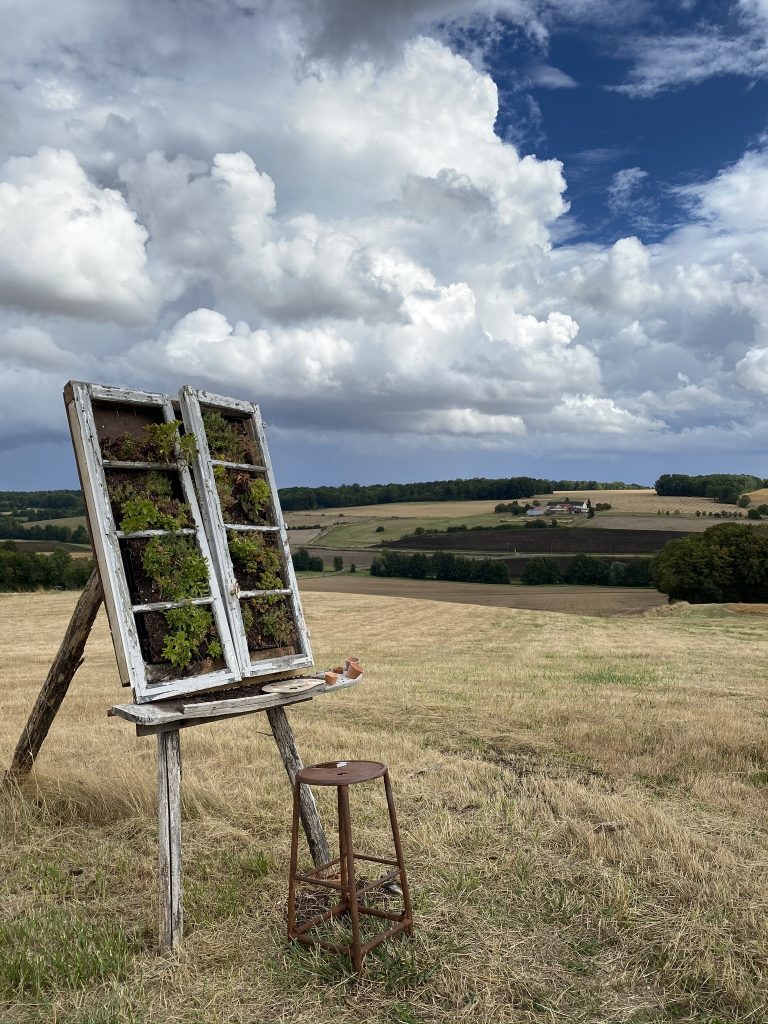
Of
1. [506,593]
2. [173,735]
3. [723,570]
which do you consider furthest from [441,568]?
[173,735]

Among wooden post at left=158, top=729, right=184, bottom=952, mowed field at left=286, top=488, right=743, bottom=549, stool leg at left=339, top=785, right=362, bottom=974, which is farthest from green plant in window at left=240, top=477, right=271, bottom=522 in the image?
mowed field at left=286, top=488, right=743, bottom=549

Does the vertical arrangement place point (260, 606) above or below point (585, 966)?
above

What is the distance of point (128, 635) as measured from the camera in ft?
19.7

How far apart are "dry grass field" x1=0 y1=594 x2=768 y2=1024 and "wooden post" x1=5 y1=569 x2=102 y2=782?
1.25ft

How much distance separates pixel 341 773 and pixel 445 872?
67.6 inches

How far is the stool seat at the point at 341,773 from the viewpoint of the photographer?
17.1 ft

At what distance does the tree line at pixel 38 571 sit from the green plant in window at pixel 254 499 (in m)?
69.2

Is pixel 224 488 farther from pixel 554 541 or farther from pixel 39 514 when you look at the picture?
pixel 39 514

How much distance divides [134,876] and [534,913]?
3.33 meters

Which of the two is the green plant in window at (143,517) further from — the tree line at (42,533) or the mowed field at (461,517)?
the mowed field at (461,517)

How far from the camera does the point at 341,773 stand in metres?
5.45

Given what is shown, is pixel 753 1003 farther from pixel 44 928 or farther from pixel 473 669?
pixel 473 669

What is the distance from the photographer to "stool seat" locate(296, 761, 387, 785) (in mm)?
5215

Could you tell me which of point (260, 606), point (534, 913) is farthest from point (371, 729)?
point (534, 913)
